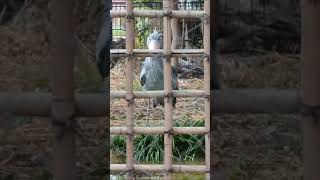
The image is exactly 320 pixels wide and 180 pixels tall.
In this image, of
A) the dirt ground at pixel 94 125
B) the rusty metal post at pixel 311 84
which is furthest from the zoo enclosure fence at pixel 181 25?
the rusty metal post at pixel 311 84

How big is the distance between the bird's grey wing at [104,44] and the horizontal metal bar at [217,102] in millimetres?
57

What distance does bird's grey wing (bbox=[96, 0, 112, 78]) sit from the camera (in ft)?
3.39

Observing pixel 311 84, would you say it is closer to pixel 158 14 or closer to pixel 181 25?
pixel 158 14

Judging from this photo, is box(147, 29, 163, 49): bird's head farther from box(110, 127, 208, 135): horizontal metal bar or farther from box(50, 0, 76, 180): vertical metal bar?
box(50, 0, 76, 180): vertical metal bar

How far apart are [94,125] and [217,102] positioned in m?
0.23

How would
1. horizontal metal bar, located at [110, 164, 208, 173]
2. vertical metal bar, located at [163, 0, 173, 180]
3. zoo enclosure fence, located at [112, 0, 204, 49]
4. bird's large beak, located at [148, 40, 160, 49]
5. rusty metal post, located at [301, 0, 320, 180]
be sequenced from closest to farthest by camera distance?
rusty metal post, located at [301, 0, 320, 180] → vertical metal bar, located at [163, 0, 173, 180] → horizontal metal bar, located at [110, 164, 208, 173] → zoo enclosure fence, located at [112, 0, 204, 49] → bird's large beak, located at [148, 40, 160, 49]

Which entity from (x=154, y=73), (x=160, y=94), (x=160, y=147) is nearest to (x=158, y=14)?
(x=160, y=94)

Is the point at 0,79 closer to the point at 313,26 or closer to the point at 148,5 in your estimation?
the point at 313,26

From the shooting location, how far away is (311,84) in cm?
96

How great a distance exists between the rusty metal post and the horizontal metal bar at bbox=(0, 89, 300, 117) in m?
0.04

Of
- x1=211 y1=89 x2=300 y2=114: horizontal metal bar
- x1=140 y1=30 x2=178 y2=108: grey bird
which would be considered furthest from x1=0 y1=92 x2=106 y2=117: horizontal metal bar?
x1=140 y1=30 x2=178 y2=108: grey bird

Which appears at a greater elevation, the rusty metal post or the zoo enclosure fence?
the zoo enclosure fence

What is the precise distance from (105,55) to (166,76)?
1.69 feet

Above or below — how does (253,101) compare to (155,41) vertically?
below
